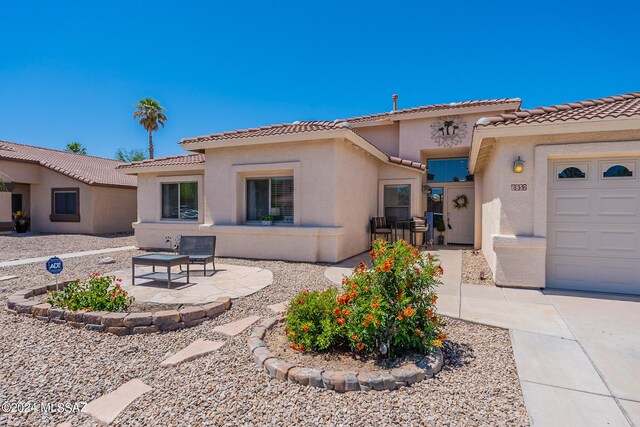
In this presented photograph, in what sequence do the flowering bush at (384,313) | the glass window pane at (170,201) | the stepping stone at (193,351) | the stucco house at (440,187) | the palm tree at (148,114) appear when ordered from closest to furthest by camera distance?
the flowering bush at (384,313)
the stepping stone at (193,351)
the stucco house at (440,187)
the glass window pane at (170,201)
the palm tree at (148,114)

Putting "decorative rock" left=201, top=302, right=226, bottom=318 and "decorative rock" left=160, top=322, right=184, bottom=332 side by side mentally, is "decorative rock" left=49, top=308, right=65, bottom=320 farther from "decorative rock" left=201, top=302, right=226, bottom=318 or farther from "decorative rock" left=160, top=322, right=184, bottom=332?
"decorative rock" left=201, top=302, right=226, bottom=318

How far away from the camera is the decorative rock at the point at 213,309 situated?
204 inches

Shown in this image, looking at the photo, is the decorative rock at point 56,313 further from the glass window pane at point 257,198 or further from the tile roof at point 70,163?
the tile roof at point 70,163

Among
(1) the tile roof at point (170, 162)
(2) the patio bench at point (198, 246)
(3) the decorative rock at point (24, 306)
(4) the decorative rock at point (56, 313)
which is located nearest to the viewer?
(4) the decorative rock at point (56, 313)

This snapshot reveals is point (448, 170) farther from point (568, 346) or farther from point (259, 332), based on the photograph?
point (259, 332)

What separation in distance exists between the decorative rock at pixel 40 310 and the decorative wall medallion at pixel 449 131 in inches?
572

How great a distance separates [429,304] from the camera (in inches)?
147

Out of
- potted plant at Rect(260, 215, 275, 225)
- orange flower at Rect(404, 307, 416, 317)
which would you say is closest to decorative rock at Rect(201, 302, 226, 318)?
orange flower at Rect(404, 307, 416, 317)

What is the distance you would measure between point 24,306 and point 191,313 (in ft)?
9.94

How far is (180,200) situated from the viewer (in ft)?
43.0

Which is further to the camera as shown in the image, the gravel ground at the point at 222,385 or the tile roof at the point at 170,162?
the tile roof at the point at 170,162

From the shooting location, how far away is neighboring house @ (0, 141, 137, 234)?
61.3 ft

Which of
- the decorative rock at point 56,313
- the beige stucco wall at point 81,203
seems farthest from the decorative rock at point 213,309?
the beige stucco wall at point 81,203

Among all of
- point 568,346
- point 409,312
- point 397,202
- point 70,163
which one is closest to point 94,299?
point 409,312
